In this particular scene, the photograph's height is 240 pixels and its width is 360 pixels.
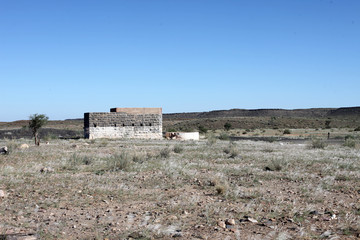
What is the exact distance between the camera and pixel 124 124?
3441 centimetres

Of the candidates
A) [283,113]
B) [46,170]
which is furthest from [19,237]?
[283,113]

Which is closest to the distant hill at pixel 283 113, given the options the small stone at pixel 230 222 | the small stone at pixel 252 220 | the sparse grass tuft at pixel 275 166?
the sparse grass tuft at pixel 275 166

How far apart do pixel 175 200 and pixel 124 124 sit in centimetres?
2600

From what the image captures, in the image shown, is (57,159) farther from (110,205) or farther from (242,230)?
(242,230)

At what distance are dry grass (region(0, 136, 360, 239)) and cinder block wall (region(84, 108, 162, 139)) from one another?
18.7 metres

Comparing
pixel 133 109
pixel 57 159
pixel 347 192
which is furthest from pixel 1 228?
pixel 133 109

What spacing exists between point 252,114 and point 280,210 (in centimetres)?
13247

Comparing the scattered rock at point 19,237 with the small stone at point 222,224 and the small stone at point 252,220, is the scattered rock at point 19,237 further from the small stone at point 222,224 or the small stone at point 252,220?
the small stone at point 252,220

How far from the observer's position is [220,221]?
7.18m

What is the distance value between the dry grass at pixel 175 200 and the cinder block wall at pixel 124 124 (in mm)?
18681

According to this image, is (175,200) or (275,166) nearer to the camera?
(175,200)

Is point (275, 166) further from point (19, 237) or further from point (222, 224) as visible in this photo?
point (19, 237)

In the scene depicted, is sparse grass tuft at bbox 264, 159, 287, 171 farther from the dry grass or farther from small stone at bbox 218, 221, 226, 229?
small stone at bbox 218, 221, 226, 229

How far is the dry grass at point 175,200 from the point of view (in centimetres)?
676
